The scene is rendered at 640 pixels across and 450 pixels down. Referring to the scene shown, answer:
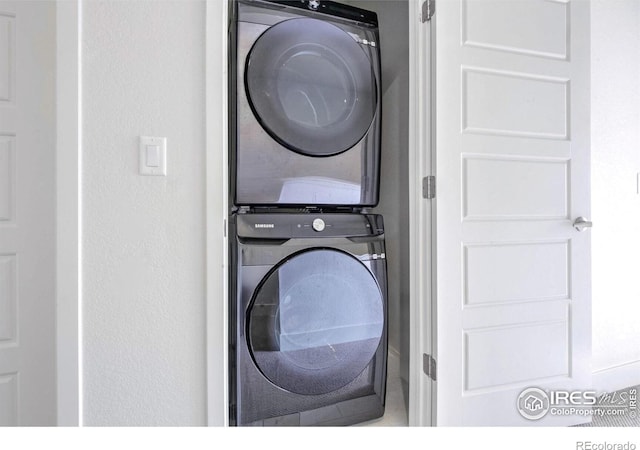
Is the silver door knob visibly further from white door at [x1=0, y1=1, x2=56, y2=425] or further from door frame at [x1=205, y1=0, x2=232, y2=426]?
white door at [x1=0, y1=1, x2=56, y2=425]

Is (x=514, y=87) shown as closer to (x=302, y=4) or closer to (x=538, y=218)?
(x=538, y=218)

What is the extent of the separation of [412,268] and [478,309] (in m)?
0.31

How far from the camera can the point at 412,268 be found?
127cm

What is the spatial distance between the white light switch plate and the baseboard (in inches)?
89.8

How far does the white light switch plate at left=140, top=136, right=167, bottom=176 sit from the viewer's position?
3.19ft

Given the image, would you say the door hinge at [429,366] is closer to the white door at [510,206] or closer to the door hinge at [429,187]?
the white door at [510,206]

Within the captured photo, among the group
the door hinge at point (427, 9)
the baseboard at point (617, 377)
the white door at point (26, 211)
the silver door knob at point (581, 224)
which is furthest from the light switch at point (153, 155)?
the baseboard at point (617, 377)

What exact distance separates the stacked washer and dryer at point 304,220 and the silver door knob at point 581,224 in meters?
0.89

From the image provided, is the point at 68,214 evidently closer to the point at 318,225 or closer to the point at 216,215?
the point at 216,215

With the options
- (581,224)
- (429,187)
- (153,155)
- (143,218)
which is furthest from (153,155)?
(581,224)

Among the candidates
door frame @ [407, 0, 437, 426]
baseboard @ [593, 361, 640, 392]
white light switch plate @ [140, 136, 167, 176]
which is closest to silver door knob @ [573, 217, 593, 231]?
door frame @ [407, 0, 437, 426]

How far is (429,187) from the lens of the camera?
1.21 meters

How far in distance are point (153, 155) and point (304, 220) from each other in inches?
22.3
